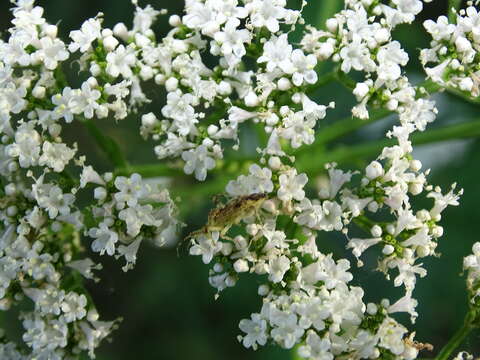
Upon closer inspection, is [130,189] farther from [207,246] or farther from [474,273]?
[474,273]

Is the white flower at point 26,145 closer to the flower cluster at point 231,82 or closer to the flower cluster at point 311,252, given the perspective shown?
the flower cluster at point 231,82

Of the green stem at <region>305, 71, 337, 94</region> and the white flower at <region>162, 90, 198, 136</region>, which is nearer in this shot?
the white flower at <region>162, 90, 198, 136</region>

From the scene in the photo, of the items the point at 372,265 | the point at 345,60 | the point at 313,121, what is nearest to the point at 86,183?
the point at 313,121

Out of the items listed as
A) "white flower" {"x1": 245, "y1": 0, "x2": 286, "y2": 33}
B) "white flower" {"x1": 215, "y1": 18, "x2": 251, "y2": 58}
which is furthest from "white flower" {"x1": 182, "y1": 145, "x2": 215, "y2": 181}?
"white flower" {"x1": 245, "y1": 0, "x2": 286, "y2": 33}

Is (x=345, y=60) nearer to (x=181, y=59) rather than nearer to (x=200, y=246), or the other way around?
(x=181, y=59)

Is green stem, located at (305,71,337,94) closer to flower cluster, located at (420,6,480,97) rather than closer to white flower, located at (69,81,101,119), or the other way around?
flower cluster, located at (420,6,480,97)

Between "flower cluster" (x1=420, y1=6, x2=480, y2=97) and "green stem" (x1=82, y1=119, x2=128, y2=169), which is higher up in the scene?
"flower cluster" (x1=420, y1=6, x2=480, y2=97)

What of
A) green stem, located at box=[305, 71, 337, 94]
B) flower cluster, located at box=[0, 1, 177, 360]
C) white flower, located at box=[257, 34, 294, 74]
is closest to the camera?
white flower, located at box=[257, 34, 294, 74]
